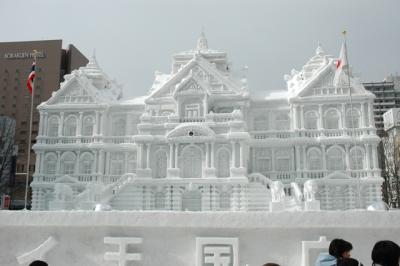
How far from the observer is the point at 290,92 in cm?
4528

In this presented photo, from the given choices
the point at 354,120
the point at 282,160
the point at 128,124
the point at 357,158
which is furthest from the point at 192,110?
the point at 357,158

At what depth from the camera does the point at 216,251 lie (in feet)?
31.3

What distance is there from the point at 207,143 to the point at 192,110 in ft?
15.4

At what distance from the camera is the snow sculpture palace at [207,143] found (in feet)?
125

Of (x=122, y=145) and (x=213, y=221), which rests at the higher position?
(x=122, y=145)

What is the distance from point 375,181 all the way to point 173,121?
59.8ft

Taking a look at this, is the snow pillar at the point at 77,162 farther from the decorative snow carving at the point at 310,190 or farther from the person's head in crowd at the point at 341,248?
the person's head in crowd at the point at 341,248

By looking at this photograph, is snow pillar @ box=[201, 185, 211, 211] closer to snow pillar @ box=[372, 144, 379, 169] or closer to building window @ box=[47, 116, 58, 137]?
snow pillar @ box=[372, 144, 379, 169]

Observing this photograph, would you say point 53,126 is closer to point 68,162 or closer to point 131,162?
point 68,162

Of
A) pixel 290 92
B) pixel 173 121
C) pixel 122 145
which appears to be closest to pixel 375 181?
pixel 290 92

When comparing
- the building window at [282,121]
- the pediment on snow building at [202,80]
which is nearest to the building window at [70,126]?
the pediment on snow building at [202,80]

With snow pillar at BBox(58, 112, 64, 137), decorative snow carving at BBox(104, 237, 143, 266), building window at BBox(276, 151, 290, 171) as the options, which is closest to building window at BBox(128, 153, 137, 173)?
snow pillar at BBox(58, 112, 64, 137)

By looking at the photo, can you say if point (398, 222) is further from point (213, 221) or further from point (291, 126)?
point (291, 126)

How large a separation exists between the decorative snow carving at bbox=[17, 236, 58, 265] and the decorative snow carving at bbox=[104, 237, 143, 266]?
1.26 m
